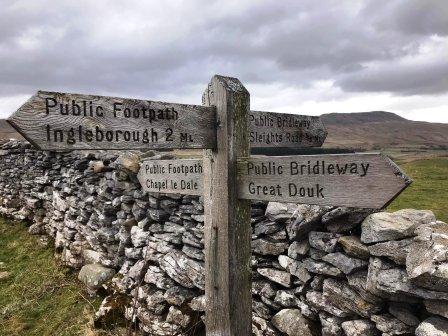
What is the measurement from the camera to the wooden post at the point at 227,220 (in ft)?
11.2

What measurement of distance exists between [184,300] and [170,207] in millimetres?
1539

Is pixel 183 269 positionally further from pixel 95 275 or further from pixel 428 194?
pixel 428 194

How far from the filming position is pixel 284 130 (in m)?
4.01

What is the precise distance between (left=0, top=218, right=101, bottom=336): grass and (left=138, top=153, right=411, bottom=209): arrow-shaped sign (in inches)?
173

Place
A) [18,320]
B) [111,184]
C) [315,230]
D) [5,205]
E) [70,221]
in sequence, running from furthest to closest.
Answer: [5,205] < [70,221] < [111,184] < [18,320] < [315,230]

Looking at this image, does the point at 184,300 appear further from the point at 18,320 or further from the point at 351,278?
the point at 18,320

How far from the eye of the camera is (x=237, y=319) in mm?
3492

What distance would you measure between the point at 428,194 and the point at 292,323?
536 inches

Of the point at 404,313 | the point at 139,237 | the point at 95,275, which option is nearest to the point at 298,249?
the point at 404,313

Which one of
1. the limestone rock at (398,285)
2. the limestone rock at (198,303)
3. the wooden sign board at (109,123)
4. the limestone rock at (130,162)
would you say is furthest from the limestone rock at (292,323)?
the limestone rock at (130,162)

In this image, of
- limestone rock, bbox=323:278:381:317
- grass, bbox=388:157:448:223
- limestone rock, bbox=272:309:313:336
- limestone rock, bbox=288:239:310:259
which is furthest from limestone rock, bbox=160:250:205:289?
grass, bbox=388:157:448:223

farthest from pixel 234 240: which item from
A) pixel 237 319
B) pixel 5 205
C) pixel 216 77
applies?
pixel 5 205

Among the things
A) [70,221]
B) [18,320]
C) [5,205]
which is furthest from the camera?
[5,205]

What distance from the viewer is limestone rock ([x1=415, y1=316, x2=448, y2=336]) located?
10.5 ft
